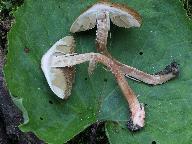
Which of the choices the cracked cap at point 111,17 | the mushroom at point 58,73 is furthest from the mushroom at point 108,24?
the mushroom at point 58,73

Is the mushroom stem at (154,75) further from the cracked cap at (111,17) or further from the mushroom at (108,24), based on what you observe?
the cracked cap at (111,17)

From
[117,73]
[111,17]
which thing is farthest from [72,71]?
[111,17]

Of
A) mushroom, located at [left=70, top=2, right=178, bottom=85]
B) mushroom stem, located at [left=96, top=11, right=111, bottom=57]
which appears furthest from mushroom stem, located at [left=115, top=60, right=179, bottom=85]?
mushroom stem, located at [left=96, top=11, right=111, bottom=57]

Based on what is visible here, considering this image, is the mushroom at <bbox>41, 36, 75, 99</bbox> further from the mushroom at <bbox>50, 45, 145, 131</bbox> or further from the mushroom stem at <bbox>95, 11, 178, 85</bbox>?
the mushroom stem at <bbox>95, 11, 178, 85</bbox>

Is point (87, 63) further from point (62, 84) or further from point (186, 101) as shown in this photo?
point (186, 101)

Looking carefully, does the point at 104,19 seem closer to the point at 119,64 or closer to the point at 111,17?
the point at 111,17

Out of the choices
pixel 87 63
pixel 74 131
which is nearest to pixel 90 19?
pixel 87 63

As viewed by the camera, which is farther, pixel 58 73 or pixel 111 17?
pixel 111 17
